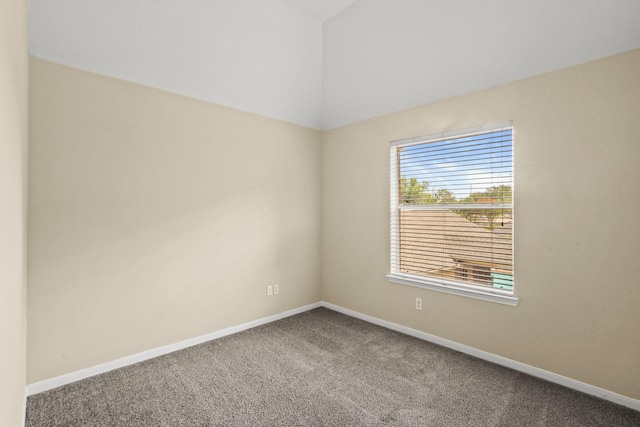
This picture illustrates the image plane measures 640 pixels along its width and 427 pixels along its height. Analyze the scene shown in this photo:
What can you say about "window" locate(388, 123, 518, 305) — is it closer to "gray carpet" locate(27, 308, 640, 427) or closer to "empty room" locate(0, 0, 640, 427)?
"empty room" locate(0, 0, 640, 427)

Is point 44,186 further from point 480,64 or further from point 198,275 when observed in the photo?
point 480,64

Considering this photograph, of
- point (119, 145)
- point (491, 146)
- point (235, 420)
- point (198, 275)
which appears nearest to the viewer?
point (235, 420)

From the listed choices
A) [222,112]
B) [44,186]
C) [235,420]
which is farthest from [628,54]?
[44,186]

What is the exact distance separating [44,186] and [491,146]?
3444mm

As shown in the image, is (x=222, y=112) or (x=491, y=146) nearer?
(x=491, y=146)

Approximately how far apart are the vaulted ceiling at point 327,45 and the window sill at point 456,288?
5.67 feet

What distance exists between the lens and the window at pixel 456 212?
2.69m

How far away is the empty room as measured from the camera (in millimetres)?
2119

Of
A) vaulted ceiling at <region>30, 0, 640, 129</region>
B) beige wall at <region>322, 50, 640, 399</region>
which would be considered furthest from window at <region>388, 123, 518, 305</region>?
vaulted ceiling at <region>30, 0, 640, 129</region>

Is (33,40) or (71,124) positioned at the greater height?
(33,40)

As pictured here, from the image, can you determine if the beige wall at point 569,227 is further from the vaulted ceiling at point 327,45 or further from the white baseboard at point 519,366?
the vaulted ceiling at point 327,45

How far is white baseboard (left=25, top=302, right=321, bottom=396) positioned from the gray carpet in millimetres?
59

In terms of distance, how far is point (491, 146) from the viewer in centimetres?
275

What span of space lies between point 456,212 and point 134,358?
307 centimetres
